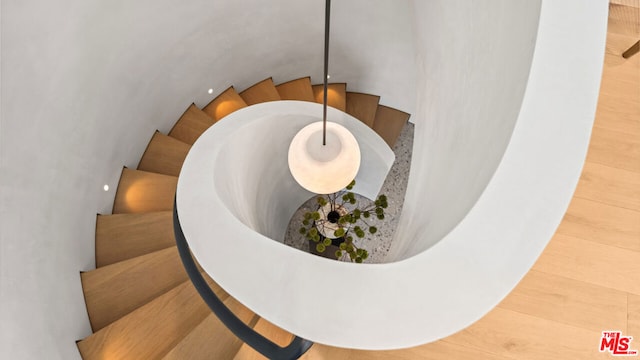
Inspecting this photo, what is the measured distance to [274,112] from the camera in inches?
110

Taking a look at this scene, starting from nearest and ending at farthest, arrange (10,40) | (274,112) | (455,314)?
1. (455,314)
2. (10,40)
3. (274,112)

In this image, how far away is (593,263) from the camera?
5.55 ft

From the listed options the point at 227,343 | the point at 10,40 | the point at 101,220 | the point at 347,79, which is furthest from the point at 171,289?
the point at 347,79

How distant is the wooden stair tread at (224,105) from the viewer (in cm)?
409

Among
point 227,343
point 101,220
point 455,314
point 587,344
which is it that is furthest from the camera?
point 101,220

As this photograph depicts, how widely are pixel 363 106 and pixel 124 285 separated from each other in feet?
10.3

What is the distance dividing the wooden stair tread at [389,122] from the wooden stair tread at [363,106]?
9 cm

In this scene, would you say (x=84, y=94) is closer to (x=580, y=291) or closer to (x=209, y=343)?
(x=209, y=343)

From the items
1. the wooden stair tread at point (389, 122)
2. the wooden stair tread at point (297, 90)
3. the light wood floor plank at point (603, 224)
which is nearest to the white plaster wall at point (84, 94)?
the wooden stair tread at point (297, 90)

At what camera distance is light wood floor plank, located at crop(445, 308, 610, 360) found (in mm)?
1557

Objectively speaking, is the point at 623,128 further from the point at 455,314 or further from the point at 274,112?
the point at 274,112

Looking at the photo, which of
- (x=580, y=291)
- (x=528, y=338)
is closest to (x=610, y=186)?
(x=580, y=291)

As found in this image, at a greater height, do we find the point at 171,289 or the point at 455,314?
the point at 455,314

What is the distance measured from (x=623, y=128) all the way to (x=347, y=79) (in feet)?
10.2
